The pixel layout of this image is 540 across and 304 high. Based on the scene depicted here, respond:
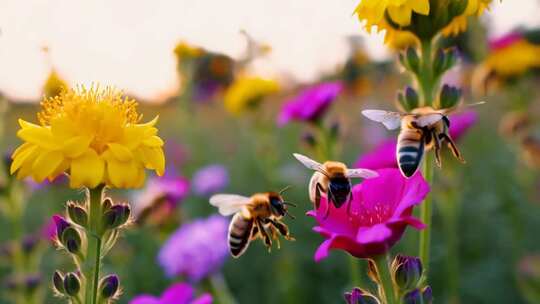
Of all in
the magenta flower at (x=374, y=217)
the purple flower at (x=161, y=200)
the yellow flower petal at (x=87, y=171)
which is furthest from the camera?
the purple flower at (x=161, y=200)

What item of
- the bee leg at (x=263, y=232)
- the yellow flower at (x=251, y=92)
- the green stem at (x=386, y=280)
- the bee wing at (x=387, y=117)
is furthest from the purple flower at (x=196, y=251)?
the green stem at (x=386, y=280)

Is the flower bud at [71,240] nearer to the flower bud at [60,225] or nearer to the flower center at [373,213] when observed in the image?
the flower bud at [60,225]

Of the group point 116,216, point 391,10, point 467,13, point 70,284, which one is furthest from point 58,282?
point 467,13

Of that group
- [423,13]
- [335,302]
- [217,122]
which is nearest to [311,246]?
[335,302]

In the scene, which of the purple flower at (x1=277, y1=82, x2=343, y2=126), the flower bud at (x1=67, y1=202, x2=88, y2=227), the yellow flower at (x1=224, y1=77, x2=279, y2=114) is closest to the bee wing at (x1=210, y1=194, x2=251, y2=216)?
the flower bud at (x1=67, y1=202, x2=88, y2=227)

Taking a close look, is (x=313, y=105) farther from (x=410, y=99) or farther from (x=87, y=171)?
(x=87, y=171)

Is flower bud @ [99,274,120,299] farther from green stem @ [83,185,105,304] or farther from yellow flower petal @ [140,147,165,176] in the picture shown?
yellow flower petal @ [140,147,165,176]
